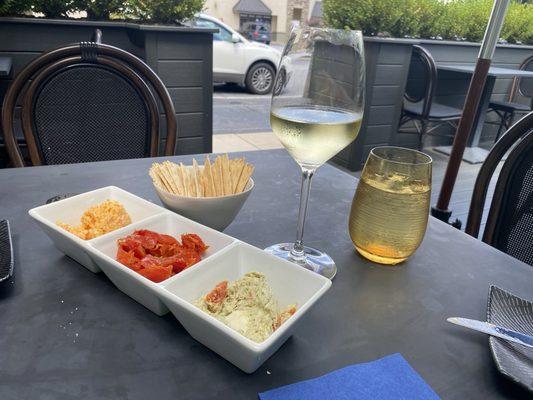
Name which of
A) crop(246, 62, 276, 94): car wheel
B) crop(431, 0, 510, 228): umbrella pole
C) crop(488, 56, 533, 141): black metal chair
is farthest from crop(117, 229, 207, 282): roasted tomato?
crop(246, 62, 276, 94): car wheel

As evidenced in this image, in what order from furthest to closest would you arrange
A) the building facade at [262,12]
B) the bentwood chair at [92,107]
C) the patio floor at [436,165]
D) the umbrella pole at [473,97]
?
the building facade at [262,12] < the patio floor at [436,165] < the umbrella pole at [473,97] < the bentwood chair at [92,107]

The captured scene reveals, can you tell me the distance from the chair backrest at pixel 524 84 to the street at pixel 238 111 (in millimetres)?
2429

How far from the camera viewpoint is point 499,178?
2.92 ft

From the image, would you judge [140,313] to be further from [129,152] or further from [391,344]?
[129,152]

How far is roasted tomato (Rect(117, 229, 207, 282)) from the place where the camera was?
462 mm

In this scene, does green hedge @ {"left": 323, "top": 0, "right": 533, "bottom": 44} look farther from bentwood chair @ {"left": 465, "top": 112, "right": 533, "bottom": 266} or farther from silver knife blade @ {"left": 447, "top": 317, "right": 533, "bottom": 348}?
silver knife blade @ {"left": 447, "top": 317, "right": 533, "bottom": 348}

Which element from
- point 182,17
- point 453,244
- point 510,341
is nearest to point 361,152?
point 182,17

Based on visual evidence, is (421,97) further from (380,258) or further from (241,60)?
(380,258)

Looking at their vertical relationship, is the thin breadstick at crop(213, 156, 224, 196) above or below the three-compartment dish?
above

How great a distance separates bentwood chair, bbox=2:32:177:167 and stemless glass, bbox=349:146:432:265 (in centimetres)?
68

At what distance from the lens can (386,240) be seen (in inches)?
22.2

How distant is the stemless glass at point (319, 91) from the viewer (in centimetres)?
50

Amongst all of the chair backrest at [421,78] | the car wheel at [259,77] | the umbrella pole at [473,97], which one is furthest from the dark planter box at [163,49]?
the car wheel at [259,77]

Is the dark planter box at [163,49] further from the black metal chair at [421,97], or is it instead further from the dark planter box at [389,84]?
the black metal chair at [421,97]
